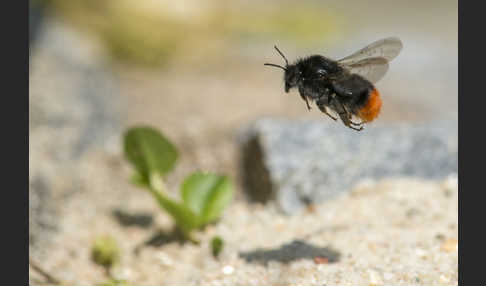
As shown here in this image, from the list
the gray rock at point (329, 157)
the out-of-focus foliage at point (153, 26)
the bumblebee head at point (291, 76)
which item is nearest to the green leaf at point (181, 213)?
the gray rock at point (329, 157)

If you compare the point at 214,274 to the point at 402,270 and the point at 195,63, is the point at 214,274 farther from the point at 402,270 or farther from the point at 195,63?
the point at 195,63

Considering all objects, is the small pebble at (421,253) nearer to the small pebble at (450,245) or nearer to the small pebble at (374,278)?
the small pebble at (450,245)

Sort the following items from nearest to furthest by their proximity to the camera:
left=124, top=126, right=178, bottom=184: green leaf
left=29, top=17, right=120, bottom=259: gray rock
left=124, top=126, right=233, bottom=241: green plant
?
left=124, top=126, right=233, bottom=241: green plant → left=124, top=126, right=178, bottom=184: green leaf → left=29, top=17, right=120, bottom=259: gray rock

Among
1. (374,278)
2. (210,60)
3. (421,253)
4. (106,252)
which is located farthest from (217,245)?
(210,60)

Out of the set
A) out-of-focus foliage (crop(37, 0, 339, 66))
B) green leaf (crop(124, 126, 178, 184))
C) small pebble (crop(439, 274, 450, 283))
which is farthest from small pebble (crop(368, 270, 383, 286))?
out-of-focus foliage (crop(37, 0, 339, 66))

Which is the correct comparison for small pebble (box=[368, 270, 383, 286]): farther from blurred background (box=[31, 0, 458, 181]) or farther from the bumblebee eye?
blurred background (box=[31, 0, 458, 181])

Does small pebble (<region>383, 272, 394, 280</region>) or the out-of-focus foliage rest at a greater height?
the out-of-focus foliage

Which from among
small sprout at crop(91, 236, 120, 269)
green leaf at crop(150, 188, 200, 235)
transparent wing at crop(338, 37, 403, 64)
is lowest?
small sprout at crop(91, 236, 120, 269)
